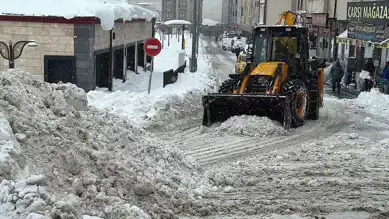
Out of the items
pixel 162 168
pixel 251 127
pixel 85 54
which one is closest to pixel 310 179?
pixel 162 168

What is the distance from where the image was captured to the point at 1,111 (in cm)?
630

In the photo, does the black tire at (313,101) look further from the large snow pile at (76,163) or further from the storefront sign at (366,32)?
the storefront sign at (366,32)

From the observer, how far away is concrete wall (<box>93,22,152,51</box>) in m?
17.7

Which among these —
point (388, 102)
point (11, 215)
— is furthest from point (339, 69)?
point (11, 215)

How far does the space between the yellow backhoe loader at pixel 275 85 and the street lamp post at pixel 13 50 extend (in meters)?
5.43

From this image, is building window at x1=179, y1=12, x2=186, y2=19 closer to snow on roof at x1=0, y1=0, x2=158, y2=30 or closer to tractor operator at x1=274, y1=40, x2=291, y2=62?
snow on roof at x1=0, y1=0, x2=158, y2=30

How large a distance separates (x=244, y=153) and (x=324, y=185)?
98.1 inches

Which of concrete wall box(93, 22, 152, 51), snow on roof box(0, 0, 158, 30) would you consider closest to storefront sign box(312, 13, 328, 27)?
concrete wall box(93, 22, 152, 51)

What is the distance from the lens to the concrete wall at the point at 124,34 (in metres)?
17.7

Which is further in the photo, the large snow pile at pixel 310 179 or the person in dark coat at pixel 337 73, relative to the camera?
the person in dark coat at pixel 337 73

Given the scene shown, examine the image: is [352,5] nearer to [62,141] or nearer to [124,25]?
[124,25]

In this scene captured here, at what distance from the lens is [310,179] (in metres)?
8.41

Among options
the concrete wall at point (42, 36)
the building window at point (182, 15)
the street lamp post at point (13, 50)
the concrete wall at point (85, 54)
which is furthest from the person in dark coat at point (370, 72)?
the building window at point (182, 15)

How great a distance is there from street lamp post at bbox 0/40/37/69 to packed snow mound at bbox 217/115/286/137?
576cm
